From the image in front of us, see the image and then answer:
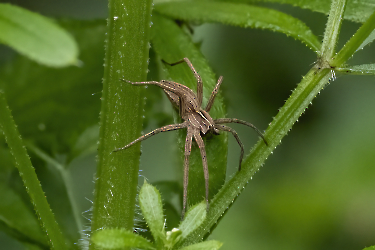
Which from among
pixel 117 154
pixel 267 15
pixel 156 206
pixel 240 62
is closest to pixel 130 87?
pixel 117 154

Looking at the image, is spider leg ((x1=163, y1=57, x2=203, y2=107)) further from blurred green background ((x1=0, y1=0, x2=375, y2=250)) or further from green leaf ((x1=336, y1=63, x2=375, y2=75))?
green leaf ((x1=336, y1=63, x2=375, y2=75))

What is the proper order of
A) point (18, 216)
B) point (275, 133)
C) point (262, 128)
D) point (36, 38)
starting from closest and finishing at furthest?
point (36, 38), point (275, 133), point (18, 216), point (262, 128)

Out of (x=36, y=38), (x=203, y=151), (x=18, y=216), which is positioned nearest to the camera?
(x=36, y=38)

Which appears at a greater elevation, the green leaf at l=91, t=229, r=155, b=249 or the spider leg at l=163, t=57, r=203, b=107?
the spider leg at l=163, t=57, r=203, b=107

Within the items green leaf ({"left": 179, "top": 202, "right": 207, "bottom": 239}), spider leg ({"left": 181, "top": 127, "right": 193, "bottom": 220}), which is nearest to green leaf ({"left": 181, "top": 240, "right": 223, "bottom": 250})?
green leaf ({"left": 179, "top": 202, "right": 207, "bottom": 239})

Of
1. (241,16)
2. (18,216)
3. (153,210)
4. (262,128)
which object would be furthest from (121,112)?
(262,128)

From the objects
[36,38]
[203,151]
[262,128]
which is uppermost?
[262,128]

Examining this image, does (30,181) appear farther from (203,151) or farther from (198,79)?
(198,79)
